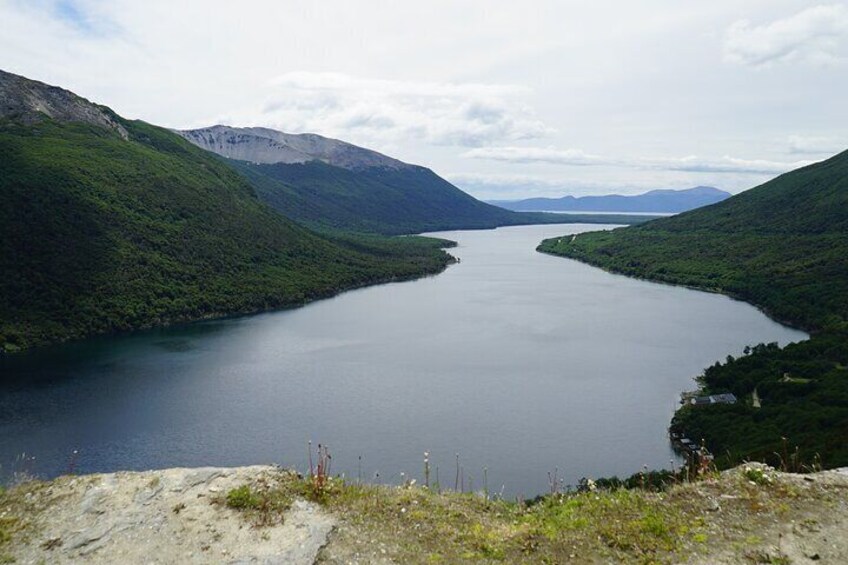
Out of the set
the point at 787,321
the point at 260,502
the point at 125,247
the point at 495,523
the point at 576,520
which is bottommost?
the point at 787,321

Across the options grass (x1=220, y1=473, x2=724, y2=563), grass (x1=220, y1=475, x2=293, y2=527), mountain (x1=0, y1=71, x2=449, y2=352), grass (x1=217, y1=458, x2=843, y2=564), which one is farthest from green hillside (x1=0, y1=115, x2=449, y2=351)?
grass (x1=217, y1=458, x2=843, y2=564)

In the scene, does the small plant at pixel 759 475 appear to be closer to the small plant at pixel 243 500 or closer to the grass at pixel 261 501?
the grass at pixel 261 501

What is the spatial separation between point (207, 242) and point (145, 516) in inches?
5799

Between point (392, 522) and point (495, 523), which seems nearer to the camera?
point (392, 522)

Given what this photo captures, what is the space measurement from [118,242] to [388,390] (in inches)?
3389

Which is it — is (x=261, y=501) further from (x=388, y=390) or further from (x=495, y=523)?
(x=388, y=390)

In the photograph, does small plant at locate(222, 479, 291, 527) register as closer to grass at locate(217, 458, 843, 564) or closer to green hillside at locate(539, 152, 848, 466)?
grass at locate(217, 458, 843, 564)

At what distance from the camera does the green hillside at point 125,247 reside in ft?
349

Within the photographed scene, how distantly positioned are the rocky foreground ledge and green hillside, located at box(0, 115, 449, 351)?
96707 mm

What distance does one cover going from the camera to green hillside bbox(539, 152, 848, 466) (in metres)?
50.7

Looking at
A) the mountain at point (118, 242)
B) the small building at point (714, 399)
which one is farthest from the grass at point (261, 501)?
the mountain at point (118, 242)

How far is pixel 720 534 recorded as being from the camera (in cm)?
1105

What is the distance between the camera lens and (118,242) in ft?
423

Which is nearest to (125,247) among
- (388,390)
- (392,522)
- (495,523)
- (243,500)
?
(388,390)
